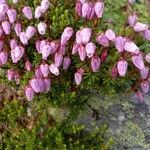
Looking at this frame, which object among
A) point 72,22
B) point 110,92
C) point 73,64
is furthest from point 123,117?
point 72,22

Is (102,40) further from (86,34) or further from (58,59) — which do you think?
(58,59)

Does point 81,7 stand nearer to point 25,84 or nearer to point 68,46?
point 68,46

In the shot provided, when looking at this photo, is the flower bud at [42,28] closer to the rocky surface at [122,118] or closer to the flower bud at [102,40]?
the flower bud at [102,40]

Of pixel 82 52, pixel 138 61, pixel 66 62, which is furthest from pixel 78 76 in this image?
pixel 138 61

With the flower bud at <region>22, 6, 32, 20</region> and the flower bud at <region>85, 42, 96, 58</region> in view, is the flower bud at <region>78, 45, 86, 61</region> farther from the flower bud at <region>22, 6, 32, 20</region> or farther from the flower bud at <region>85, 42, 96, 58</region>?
the flower bud at <region>22, 6, 32, 20</region>

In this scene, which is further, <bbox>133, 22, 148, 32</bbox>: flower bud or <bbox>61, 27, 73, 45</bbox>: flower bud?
<bbox>133, 22, 148, 32</bbox>: flower bud

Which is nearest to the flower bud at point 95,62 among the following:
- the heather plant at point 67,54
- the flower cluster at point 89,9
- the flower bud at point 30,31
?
the heather plant at point 67,54

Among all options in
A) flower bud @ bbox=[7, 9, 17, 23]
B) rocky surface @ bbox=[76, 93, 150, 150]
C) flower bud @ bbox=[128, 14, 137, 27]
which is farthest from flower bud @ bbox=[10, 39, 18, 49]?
flower bud @ bbox=[128, 14, 137, 27]

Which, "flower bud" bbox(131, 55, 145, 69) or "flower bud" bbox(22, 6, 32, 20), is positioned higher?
"flower bud" bbox(22, 6, 32, 20)

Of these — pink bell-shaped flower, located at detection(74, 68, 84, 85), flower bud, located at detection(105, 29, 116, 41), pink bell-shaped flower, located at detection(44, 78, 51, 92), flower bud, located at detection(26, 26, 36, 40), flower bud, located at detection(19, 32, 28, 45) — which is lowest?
pink bell-shaped flower, located at detection(44, 78, 51, 92)
